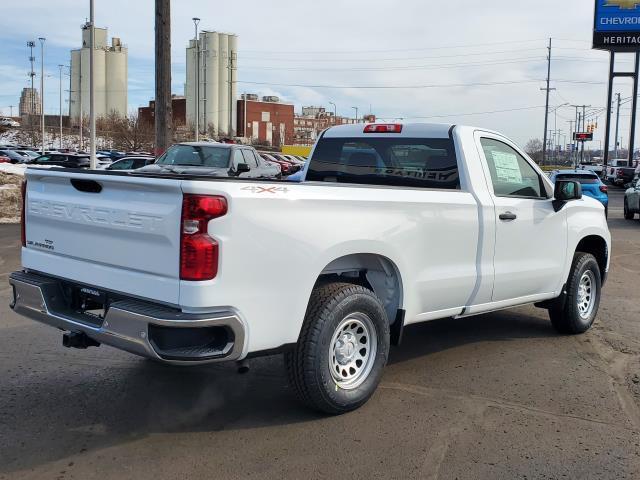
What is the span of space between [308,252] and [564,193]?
124 inches

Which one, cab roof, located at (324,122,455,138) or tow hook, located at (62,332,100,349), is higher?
cab roof, located at (324,122,455,138)

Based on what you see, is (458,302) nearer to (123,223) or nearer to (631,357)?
(631,357)

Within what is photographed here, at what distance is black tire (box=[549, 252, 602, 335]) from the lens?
655 cm

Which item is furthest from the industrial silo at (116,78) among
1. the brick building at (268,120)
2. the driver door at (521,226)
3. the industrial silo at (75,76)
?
the driver door at (521,226)

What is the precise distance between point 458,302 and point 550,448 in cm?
150

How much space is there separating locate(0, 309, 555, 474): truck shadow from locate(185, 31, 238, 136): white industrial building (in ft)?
272

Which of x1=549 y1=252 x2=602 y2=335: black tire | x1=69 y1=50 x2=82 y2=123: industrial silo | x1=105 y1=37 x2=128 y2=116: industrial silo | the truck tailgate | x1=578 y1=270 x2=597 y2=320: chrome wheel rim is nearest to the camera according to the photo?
the truck tailgate

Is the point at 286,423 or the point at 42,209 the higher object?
the point at 42,209

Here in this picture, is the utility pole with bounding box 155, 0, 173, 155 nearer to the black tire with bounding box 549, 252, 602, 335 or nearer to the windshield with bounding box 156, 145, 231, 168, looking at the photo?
the windshield with bounding box 156, 145, 231, 168

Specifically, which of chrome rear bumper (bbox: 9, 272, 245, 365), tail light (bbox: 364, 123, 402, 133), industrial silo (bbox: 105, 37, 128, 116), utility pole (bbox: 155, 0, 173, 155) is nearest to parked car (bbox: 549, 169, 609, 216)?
utility pole (bbox: 155, 0, 173, 155)

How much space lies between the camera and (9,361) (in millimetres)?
5512

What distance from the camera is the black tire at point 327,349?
4109 millimetres

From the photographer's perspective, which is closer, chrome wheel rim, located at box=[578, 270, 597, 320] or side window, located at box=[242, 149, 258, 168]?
chrome wheel rim, located at box=[578, 270, 597, 320]

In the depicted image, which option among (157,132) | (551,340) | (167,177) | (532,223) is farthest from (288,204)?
(157,132)
